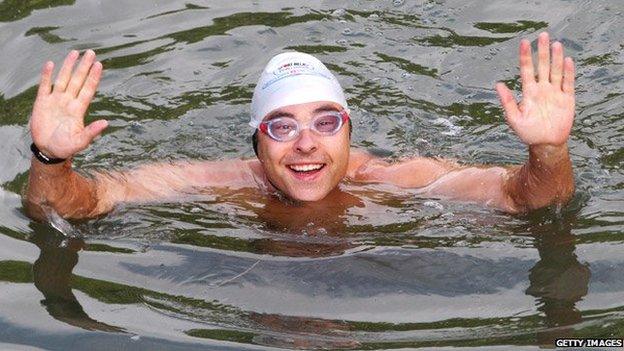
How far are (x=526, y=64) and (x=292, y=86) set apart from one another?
1.85 m

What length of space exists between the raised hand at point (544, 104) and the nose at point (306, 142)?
141cm

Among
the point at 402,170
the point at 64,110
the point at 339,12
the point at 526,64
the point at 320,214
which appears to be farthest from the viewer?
the point at 339,12

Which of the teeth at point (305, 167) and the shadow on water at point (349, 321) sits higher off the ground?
the teeth at point (305, 167)

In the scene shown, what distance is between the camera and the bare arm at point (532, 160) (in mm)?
7461

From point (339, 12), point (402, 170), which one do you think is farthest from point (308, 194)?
point (339, 12)

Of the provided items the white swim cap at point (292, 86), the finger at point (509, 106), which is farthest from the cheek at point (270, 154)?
the finger at point (509, 106)

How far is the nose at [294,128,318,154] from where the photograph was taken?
27.5 ft

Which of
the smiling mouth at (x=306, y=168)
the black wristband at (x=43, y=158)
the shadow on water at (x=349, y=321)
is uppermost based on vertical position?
the smiling mouth at (x=306, y=168)

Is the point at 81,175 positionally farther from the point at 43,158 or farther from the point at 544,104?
the point at 544,104

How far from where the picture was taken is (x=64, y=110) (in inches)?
300

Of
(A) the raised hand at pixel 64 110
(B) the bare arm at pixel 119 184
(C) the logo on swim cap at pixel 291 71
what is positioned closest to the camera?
(A) the raised hand at pixel 64 110

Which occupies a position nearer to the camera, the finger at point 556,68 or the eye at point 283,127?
the finger at point 556,68

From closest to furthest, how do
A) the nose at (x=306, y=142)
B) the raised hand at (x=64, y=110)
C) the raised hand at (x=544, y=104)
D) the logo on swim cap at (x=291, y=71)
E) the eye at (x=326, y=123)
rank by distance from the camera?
1. the raised hand at (x=544, y=104)
2. the raised hand at (x=64, y=110)
3. the nose at (x=306, y=142)
4. the eye at (x=326, y=123)
5. the logo on swim cap at (x=291, y=71)

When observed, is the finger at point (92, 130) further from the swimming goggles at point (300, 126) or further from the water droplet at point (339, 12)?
the water droplet at point (339, 12)
